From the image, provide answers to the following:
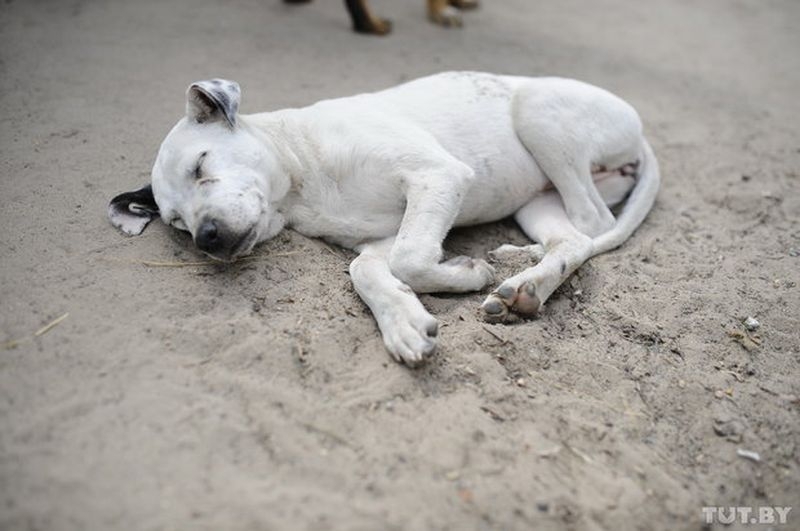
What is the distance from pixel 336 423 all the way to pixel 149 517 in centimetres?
71

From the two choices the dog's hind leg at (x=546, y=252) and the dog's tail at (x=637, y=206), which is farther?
the dog's tail at (x=637, y=206)

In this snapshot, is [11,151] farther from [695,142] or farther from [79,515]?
[695,142]

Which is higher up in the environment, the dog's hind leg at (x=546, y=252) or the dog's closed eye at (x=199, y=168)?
the dog's closed eye at (x=199, y=168)

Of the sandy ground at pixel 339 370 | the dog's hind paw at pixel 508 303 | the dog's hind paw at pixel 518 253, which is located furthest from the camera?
the dog's hind paw at pixel 518 253

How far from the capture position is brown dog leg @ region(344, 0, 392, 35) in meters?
6.07

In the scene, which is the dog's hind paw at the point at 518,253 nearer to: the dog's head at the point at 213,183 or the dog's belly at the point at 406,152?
the dog's belly at the point at 406,152

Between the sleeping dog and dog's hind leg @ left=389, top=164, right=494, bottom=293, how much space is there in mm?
3327

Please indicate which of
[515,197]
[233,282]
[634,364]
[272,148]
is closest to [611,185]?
[515,197]

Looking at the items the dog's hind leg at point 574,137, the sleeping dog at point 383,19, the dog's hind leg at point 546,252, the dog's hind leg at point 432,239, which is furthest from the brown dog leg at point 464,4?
the dog's hind leg at point 432,239

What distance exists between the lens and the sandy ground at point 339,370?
2182 mm

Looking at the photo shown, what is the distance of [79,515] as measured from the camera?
2047 mm

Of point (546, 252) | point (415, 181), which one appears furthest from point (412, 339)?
point (546, 252)

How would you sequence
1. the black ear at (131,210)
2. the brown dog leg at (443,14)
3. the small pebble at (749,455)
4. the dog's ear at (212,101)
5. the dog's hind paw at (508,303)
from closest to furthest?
1. the small pebble at (749,455)
2. the dog's hind paw at (508,303)
3. the dog's ear at (212,101)
4. the black ear at (131,210)
5. the brown dog leg at (443,14)

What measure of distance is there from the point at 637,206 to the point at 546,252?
0.85 metres
